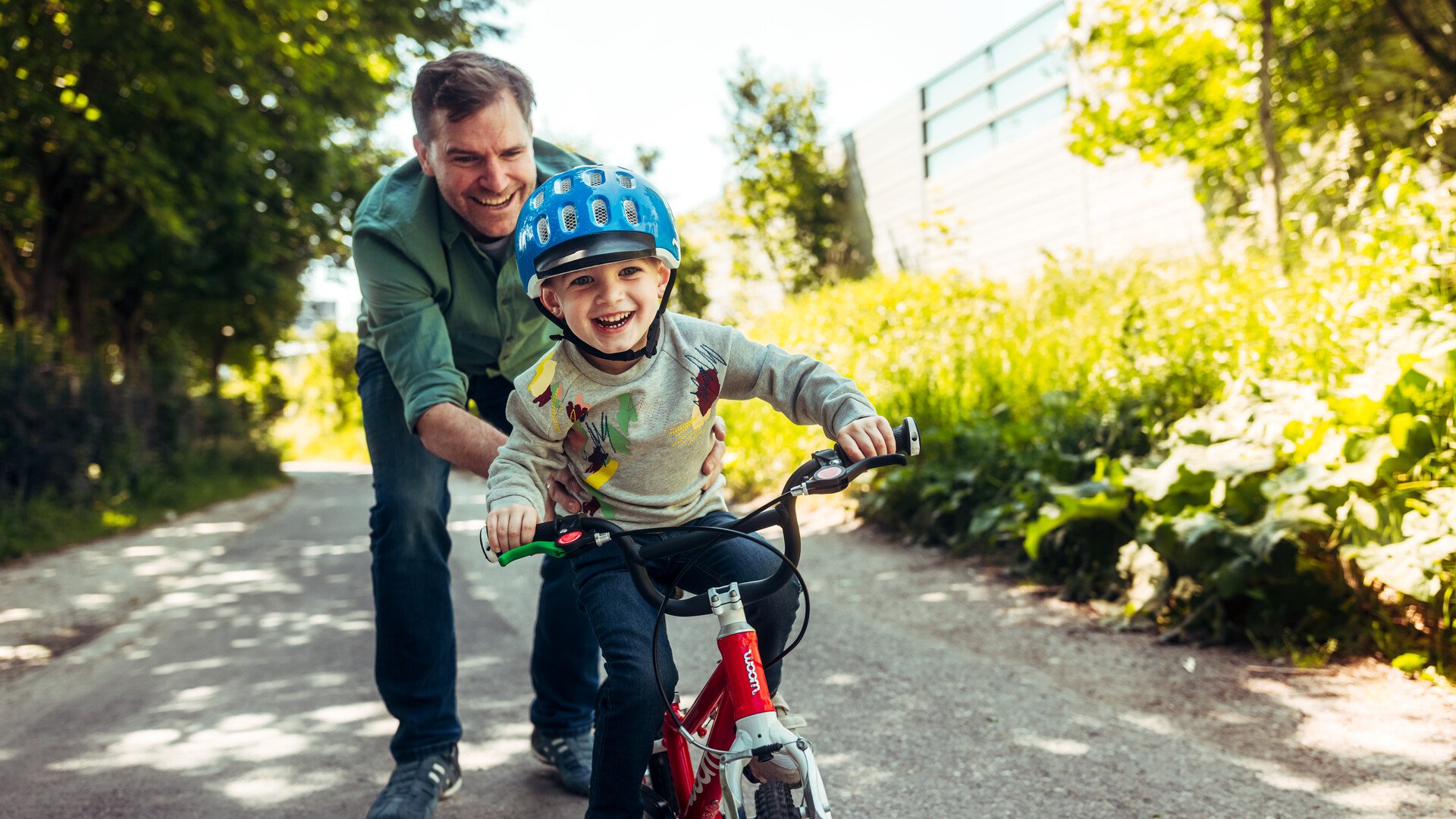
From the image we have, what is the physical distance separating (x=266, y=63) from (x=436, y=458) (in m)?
12.2

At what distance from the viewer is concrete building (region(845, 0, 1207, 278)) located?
1236 centimetres

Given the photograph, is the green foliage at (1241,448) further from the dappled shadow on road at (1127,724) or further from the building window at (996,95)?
the building window at (996,95)

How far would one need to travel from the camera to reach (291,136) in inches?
578

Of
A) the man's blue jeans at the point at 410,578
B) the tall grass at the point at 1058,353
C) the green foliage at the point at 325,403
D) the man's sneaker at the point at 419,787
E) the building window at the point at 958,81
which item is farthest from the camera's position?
the green foliage at the point at 325,403

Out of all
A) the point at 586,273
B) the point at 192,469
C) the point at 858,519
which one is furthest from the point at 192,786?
the point at 192,469

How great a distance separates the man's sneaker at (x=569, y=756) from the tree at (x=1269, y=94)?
569cm

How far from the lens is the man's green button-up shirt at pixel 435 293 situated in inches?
Answer: 115

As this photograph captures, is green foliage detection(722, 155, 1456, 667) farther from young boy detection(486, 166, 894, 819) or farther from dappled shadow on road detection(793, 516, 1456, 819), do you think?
young boy detection(486, 166, 894, 819)

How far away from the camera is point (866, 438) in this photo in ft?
6.99

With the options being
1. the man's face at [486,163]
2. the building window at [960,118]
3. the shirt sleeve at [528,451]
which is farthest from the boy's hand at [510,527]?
the building window at [960,118]

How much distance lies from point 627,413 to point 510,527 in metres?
0.46

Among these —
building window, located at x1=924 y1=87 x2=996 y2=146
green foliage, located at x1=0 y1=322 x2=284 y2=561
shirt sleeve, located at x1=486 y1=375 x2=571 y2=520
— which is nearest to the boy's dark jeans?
shirt sleeve, located at x1=486 y1=375 x2=571 y2=520

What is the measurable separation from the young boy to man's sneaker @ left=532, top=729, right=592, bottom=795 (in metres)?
1.03

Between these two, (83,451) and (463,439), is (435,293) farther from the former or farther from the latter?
(83,451)
